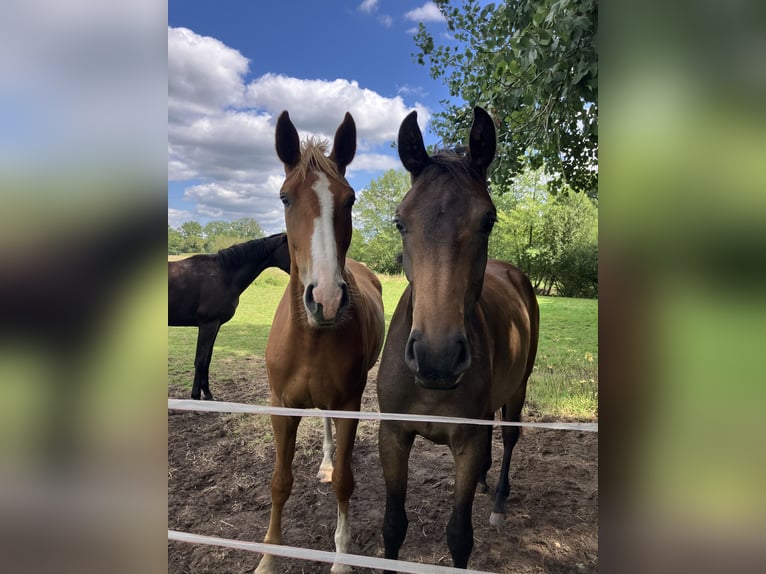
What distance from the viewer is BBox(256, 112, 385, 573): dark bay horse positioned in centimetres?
193

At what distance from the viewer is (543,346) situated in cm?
743

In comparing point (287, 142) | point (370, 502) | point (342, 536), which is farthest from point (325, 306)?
point (370, 502)

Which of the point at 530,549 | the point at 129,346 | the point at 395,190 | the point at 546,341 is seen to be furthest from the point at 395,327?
the point at 546,341

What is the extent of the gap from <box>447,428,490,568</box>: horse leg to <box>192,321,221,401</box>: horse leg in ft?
13.8

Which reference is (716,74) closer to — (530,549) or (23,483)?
(23,483)

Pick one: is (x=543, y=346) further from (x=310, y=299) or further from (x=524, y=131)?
(x=310, y=299)

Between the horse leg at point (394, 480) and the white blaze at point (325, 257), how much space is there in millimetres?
669

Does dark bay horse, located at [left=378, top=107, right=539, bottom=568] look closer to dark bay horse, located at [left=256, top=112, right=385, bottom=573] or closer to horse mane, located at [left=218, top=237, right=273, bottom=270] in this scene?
dark bay horse, located at [left=256, top=112, right=385, bottom=573]

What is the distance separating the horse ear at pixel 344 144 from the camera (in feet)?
7.61

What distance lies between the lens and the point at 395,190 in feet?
16.8

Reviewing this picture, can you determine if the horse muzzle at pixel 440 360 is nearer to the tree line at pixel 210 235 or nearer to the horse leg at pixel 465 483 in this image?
the horse leg at pixel 465 483

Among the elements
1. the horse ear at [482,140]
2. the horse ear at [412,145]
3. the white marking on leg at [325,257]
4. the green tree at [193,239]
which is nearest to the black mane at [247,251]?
the green tree at [193,239]

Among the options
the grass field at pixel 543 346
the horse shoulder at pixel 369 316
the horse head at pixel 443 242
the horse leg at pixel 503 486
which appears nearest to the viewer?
the horse head at pixel 443 242

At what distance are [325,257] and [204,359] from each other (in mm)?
4055
